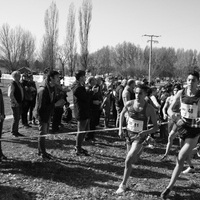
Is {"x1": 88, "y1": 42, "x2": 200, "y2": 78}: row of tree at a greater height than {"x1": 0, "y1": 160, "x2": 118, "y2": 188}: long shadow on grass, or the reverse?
{"x1": 88, "y1": 42, "x2": 200, "y2": 78}: row of tree

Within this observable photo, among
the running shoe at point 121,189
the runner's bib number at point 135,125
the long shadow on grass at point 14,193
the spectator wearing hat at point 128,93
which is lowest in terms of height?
the long shadow on grass at point 14,193

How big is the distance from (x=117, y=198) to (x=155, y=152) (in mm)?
3095

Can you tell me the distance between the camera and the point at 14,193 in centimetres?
404

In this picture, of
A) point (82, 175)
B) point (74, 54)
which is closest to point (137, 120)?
point (82, 175)

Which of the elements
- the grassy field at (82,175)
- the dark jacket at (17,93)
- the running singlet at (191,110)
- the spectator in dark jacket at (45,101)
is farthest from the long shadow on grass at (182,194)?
the dark jacket at (17,93)

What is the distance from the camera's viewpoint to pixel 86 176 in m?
4.89

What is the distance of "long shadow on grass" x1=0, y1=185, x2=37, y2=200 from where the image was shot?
3928mm

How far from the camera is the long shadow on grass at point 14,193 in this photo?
393cm

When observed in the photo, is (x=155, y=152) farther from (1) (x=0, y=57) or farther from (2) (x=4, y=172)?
(1) (x=0, y=57)

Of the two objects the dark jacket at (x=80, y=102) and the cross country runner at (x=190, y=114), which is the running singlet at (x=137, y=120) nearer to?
the cross country runner at (x=190, y=114)

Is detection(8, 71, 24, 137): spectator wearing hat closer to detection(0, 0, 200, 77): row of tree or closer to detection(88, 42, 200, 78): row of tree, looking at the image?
detection(0, 0, 200, 77): row of tree

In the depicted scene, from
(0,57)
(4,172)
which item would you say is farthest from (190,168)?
(0,57)

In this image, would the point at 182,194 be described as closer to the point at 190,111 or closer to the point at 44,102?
the point at 190,111

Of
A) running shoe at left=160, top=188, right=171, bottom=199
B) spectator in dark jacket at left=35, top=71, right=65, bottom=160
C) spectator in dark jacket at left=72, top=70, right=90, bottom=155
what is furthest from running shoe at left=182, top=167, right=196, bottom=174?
spectator in dark jacket at left=35, top=71, right=65, bottom=160
